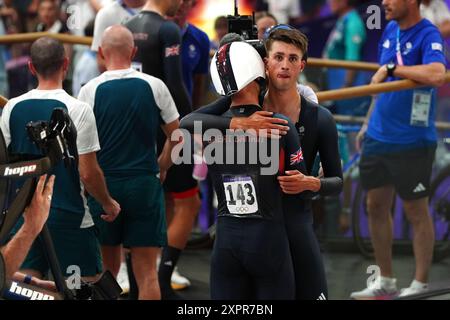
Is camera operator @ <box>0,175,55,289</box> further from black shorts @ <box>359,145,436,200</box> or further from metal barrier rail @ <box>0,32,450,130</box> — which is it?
black shorts @ <box>359,145,436,200</box>

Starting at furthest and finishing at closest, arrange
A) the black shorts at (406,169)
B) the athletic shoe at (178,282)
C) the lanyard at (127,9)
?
the lanyard at (127,9) < the athletic shoe at (178,282) < the black shorts at (406,169)

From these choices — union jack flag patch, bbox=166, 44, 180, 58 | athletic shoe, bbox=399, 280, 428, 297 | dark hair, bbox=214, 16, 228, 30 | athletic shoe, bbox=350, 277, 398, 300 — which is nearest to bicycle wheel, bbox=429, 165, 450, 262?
athletic shoe, bbox=399, 280, 428, 297

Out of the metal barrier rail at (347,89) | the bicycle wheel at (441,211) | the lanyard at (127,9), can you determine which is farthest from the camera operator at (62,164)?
the bicycle wheel at (441,211)

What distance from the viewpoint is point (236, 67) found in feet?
15.0

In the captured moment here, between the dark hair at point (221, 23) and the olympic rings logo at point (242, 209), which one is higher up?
the dark hair at point (221, 23)

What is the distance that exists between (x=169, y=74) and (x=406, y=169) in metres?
1.67

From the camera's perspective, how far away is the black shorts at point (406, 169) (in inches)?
269

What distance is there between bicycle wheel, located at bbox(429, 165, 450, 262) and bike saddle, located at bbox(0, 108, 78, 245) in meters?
2.75

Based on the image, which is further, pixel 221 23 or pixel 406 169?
pixel 221 23

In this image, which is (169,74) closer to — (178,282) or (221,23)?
(178,282)

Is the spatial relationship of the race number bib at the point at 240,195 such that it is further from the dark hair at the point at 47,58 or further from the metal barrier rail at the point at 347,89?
the metal barrier rail at the point at 347,89

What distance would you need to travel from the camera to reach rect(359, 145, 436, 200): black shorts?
683cm

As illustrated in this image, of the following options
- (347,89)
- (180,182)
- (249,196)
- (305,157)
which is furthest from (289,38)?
(180,182)
